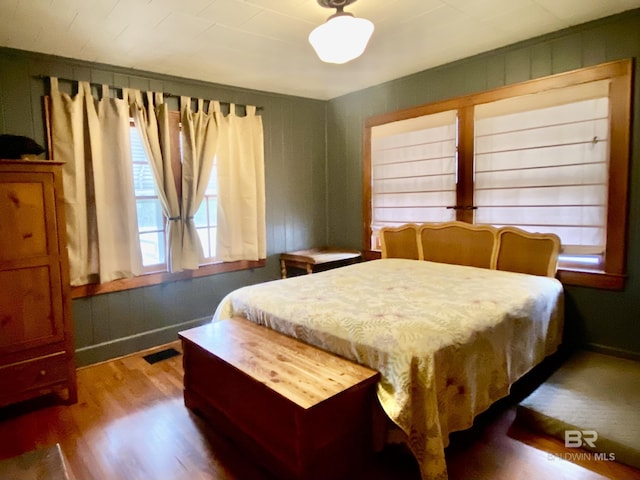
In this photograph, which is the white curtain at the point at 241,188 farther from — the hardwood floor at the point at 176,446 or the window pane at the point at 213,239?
the hardwood floor at the point at 176,446

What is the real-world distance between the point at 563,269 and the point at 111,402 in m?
3.24

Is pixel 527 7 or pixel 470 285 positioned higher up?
pixel 527 7

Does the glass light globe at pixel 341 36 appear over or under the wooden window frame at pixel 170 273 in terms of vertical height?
over

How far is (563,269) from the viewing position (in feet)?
9.61

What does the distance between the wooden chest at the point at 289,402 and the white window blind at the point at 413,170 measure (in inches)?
83.6

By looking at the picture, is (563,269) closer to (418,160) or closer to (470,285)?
(470,285)

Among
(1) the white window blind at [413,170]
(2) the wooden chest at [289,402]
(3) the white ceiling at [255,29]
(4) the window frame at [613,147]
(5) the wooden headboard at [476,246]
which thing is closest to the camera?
(2) the wooden chest at [289,402]

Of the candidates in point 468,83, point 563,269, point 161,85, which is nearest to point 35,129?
point 161,85

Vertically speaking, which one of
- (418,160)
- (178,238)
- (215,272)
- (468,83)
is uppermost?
(468,83)

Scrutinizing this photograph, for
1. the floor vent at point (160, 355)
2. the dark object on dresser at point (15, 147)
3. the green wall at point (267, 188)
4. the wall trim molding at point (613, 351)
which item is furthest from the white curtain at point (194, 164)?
the wall trim molding at point (613, 351)

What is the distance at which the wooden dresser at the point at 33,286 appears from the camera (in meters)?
2.29

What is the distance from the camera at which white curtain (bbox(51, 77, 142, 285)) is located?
2896mm

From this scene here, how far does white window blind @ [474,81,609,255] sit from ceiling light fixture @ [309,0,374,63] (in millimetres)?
1557

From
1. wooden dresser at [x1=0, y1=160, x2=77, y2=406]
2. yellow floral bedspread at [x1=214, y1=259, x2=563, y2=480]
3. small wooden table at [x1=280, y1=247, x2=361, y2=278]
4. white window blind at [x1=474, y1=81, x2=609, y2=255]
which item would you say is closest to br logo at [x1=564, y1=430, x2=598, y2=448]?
yellow floral bedspread at [x1=214, y1=259, x2=563, y2=480]
